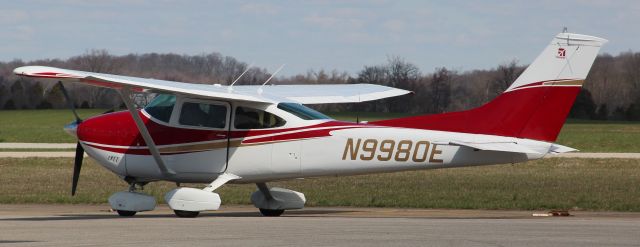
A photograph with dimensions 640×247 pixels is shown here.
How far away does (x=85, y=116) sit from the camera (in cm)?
6072

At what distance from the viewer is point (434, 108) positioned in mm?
79500

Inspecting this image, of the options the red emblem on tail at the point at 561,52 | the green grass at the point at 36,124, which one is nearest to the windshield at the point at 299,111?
the red emblem on tail at the point at 561,52

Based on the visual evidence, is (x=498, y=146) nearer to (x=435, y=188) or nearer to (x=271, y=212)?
(x=271, y=212)

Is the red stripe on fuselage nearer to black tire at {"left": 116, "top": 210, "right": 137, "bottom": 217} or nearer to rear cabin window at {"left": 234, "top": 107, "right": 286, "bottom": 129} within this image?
rear cabin window at {"left": 234, "top": 107, "right": 286, "bottom": 129}

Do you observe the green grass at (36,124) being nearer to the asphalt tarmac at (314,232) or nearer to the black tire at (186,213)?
the black tire at (186,213)

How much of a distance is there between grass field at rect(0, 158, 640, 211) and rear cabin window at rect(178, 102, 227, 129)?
4.09 m

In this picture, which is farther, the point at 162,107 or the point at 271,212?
the point at 271,212

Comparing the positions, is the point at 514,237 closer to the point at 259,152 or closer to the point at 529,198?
the point at 259,152

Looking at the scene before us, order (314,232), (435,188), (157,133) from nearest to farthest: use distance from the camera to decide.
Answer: (314,232), (157,133), (435,188)

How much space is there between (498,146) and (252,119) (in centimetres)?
358

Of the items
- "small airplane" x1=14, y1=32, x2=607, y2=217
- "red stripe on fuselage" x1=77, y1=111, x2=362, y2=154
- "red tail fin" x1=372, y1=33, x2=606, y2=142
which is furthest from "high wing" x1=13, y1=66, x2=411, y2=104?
"red tail fin" x1=372, y1=33, x2=606, y2=142

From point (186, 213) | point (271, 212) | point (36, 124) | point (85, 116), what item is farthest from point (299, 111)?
point (36, 124)

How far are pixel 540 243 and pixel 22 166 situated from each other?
21106mm

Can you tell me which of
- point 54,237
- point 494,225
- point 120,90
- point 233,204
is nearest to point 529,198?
point 233,204
